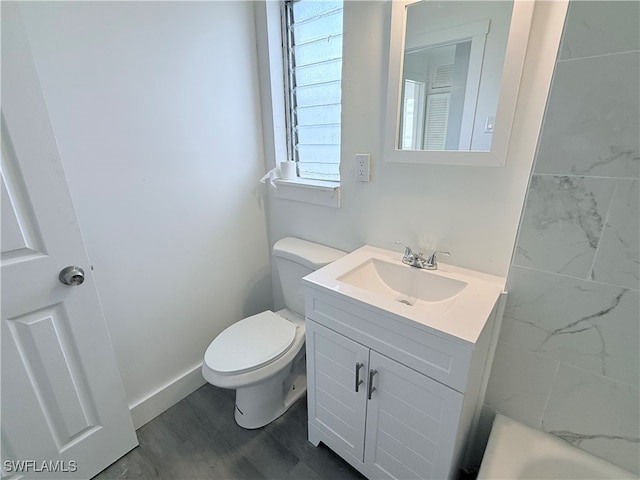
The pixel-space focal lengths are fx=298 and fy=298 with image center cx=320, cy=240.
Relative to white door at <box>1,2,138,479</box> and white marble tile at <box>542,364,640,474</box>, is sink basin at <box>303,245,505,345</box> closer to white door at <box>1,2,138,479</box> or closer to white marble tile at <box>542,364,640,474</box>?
white marble tile at <box>542,364,640,474</box>

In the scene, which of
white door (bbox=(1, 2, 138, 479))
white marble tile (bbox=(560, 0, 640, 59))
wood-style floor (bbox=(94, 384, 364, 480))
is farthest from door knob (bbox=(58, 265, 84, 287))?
white marble tile (bbox=(560, 0, 640, 59))

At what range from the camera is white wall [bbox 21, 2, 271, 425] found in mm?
1059

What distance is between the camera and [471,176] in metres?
1.08

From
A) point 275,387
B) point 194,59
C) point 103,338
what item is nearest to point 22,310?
point 103,338

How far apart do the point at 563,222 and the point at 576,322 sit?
0.30 metres

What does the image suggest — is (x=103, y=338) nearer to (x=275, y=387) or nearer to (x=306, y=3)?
(x=275, y=387)

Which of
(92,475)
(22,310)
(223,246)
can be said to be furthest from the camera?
(223,246)

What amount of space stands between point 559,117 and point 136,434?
81.2 inches

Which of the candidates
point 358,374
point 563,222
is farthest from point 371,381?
point 563,222

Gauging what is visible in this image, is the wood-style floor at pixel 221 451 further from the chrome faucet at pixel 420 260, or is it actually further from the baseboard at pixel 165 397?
the chrome faucet at pixel 420 260

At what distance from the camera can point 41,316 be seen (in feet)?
3.26

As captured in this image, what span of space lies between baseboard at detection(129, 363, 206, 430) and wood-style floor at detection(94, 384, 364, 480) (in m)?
0.04

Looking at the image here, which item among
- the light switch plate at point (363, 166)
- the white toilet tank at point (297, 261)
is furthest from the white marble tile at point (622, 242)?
the white toilet tank at point (297, 261)

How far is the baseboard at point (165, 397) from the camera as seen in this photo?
1.47 metres
